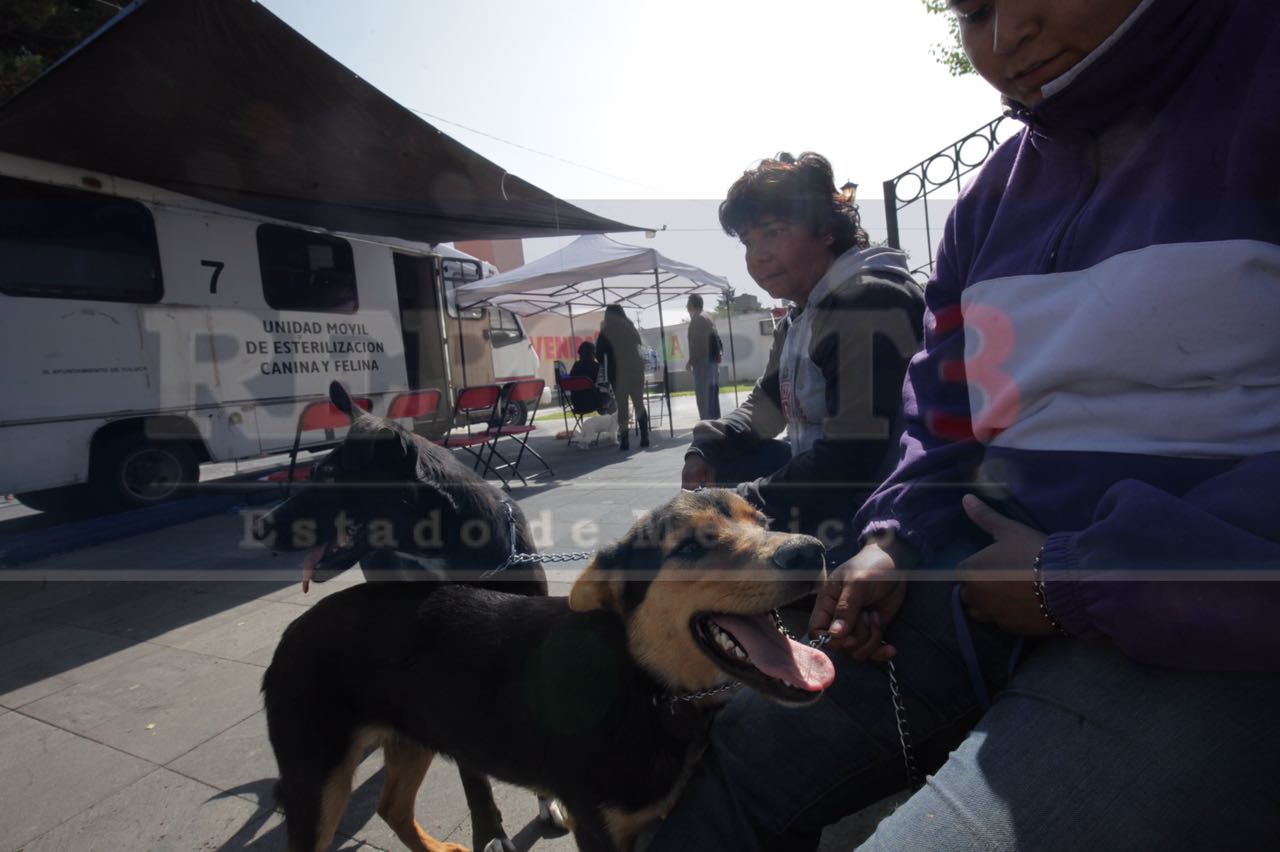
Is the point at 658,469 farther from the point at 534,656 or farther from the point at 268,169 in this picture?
the point at 534,656

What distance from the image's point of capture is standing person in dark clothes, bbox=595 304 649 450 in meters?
10.6

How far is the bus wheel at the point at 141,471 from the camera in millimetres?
6988

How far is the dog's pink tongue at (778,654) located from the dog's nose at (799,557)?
0.17 m

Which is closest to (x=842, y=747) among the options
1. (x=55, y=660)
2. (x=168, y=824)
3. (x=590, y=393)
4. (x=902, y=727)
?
(x=902, y=727)

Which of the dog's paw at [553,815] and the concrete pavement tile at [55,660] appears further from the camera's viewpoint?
the concrete pavement tile at [55,660]

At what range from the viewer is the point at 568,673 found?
1820 millimetres

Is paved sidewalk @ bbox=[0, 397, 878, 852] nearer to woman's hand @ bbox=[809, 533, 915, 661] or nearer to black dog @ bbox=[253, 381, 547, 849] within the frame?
black dog @ bbox=[253, 381, 547, 849]

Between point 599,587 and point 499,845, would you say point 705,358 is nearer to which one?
point 499,845

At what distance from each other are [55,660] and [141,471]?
401cm

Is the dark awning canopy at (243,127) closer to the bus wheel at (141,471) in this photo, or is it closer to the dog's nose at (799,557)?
the bus wheel at (141,471)

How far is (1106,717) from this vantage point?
36.8 inches

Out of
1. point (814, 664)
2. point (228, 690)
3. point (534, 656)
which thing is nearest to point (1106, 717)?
point (814, 664)

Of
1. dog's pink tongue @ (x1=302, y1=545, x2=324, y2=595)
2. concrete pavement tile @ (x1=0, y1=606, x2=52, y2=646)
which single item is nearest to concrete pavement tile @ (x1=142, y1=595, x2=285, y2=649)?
concrete pavement tile @ (x1=0, y1=606, x2=52, y2=646)

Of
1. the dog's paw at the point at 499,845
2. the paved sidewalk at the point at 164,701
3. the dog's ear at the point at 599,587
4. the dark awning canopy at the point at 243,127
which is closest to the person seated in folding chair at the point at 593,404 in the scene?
the dark awning canopy at the point at 243,127
